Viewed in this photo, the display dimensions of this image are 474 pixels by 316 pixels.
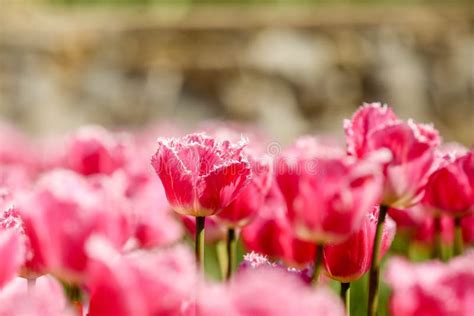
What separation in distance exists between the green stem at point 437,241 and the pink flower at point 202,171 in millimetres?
426

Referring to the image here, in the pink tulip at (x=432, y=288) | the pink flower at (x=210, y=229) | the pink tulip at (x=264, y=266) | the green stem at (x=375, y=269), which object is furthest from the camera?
the pink flower at (x=210, y=229)

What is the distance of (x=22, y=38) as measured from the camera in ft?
17.1

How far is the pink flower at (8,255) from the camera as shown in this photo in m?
0.68

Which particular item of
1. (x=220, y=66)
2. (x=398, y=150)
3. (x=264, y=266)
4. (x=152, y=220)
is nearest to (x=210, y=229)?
(x=152, y=220)

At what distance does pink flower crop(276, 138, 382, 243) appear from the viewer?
0.78 m

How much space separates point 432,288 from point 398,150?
1.01ft

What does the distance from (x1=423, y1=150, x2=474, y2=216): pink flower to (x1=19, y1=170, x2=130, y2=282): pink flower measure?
1.15ft

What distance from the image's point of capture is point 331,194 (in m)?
0.80

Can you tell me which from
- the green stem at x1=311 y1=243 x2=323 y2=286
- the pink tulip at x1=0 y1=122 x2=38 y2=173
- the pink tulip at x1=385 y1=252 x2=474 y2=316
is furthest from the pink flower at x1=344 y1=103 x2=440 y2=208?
the pink tulip at x1=0 y1=122 x2=38 y2=173

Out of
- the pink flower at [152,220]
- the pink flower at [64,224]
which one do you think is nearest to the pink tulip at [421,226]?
the pink flower at [152,220]

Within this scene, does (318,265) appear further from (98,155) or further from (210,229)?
(98,155)

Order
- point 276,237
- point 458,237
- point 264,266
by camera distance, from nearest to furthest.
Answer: point 264,266
point 276,237
point 458,237

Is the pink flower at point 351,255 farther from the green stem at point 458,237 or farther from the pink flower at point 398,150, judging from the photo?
the green stem at point 458,237

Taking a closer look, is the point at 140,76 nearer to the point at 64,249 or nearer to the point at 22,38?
the point at 22,38
